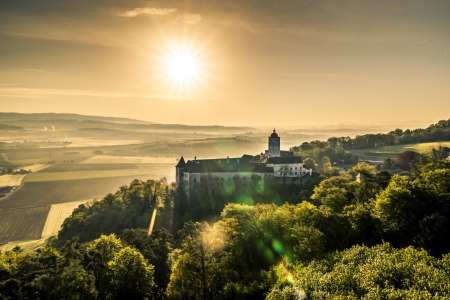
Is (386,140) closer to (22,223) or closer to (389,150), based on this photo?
(389,150)

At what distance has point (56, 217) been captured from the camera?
109 metres

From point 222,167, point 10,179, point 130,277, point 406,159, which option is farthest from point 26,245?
point 406,159

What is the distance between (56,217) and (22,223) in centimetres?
904

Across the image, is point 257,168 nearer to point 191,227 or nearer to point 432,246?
point 191,227

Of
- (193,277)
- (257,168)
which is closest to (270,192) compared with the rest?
(257,168)

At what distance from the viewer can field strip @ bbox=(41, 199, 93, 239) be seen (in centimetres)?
9641

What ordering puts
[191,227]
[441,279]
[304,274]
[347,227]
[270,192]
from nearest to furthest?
[441,279], [304,274], [347,227], [191,227], [270,192]

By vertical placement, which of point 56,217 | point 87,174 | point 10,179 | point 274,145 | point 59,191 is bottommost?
point 56,217

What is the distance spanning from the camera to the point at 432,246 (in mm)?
32406

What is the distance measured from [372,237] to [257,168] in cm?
5230

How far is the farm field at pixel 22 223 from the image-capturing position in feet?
307

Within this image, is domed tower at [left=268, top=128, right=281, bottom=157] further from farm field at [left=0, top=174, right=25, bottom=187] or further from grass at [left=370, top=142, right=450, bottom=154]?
farm field at [left=0, top=174, right=25, bottom=187]

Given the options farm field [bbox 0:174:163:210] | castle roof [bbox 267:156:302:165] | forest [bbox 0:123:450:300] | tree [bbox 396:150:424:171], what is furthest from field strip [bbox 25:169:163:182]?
forest [bbox 0:123:450:300]

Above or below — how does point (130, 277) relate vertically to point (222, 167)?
below
